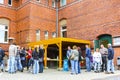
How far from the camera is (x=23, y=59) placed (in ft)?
45.8

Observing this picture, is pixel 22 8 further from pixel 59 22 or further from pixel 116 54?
pixel 116 54

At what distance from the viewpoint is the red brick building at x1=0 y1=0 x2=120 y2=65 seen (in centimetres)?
1839

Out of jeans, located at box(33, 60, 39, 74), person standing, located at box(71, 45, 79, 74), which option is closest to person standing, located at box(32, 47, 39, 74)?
jeans, located at box(33, 60, 39, 74)

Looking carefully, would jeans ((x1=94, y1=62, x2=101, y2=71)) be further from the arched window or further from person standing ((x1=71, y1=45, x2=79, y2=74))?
the arched window

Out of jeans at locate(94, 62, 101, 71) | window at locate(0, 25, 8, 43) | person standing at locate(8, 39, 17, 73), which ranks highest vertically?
window at locate(0, 25, 8, 43)

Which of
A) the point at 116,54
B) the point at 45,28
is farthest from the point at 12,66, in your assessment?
the point at 45,28

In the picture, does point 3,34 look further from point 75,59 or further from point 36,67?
point 75,59

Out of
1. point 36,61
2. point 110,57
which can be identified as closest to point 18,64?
point 36,61

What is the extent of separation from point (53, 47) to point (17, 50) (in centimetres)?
920

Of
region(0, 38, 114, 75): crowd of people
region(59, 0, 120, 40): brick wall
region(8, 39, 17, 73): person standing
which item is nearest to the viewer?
region(8, 39, 17, 73): person standing

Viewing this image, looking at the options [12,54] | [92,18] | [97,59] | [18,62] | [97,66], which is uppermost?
[92,18]

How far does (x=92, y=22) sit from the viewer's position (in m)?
19.8

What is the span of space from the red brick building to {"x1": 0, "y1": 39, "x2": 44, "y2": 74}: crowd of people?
7.02 m

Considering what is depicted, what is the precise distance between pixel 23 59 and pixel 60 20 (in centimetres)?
1063
